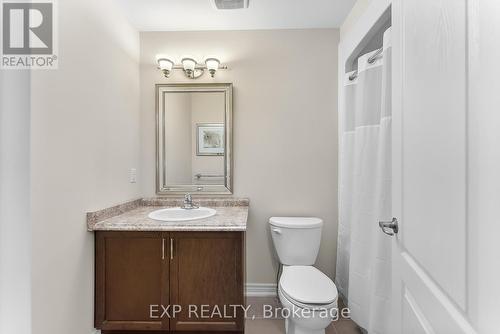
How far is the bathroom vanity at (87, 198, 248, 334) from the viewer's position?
1579 mm

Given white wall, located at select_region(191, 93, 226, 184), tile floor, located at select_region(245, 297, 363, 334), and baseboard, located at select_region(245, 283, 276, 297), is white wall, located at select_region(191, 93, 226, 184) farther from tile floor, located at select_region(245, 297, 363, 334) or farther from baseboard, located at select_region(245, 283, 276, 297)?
tile floor, located at select_region(245, 297, 363, 334)

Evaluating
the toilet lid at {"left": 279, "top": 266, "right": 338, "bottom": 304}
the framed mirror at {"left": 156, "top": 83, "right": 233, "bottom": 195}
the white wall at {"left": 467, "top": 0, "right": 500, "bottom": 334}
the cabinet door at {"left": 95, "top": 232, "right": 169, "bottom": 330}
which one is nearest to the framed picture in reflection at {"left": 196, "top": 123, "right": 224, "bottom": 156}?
the framed mirror at {"left": 156, "top": 83, "right": 233, "bottom": 195}

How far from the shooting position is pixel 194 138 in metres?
2.26

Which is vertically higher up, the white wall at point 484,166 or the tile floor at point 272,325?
the white wall at point 484,166

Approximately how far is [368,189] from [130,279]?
165cm

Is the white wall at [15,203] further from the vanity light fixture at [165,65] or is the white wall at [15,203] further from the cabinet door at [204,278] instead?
the vanity light fixture at [165,65]

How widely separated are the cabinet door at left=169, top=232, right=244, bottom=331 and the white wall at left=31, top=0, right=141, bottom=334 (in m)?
0.53

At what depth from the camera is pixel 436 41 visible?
0.72 metres

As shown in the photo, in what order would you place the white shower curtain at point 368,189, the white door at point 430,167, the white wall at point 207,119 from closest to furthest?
the white door at point 430,167
the white shower curtain at point 368,189
the white wall at point 207,119

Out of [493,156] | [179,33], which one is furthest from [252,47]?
[493,156]

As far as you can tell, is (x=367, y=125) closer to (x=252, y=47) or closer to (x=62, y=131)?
(x=252, y=47)

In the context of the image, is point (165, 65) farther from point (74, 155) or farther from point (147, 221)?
point (147, 221)

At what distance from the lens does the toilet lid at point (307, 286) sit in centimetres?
150

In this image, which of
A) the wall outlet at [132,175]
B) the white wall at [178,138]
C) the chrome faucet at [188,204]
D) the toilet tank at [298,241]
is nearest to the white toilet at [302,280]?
the toilet tank at [298,241]
